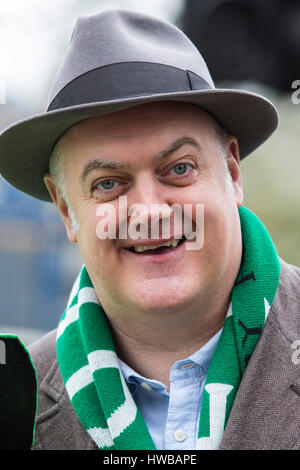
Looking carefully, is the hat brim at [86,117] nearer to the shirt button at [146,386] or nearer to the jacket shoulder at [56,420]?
the jacket shoulder at [56,420]

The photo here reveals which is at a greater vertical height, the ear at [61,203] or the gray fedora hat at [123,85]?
the gray fedora hat at [123,85]

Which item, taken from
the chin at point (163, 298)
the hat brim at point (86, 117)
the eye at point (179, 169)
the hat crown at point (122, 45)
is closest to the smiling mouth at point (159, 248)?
the chin at point (163, 298)

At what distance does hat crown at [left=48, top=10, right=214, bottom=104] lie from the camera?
7.36ft

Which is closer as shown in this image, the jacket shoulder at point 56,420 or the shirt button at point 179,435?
the shirt button at point 179,435

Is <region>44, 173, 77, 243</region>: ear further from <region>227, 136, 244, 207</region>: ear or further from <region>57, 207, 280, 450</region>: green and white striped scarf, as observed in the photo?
<region>227, 136, 244, 207</region>: ear

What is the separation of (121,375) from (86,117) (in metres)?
0.94

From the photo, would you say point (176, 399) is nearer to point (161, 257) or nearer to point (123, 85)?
point (161, 257)

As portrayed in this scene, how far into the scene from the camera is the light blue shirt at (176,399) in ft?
7.28

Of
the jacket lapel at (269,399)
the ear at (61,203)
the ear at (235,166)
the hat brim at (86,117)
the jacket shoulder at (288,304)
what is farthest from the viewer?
the ear at (61,203)

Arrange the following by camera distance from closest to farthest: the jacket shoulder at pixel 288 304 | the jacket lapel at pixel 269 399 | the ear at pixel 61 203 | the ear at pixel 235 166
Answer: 1. the jacket lapel at pixel 269 399
2. the jacket shoulder at pixel 288 304
3. the ear at pixel 235 166
4. the ear at pixel 61 203

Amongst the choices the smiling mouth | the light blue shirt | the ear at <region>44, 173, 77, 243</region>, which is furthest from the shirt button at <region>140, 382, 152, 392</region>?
the ear at <region>44, 173, 77, 243</region>

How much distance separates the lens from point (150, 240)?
2.20 metres

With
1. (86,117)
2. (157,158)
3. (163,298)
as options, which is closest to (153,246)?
(163,298)

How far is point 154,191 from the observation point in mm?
2160
